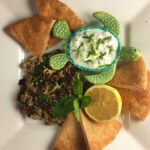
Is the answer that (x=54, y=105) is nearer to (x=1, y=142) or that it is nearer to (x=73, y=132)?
→ (x=73, y=132)

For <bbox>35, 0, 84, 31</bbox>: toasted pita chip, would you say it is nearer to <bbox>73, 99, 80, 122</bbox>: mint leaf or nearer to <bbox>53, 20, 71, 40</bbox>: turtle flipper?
<bbox>53, 20, 71, 40</bbox>: turtle flipper

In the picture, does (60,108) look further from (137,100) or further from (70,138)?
(137,100)

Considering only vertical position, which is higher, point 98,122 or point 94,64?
point 94,64

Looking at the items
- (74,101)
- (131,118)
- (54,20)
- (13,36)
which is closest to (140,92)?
(131,118)

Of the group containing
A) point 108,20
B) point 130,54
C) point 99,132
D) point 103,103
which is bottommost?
point 99,132

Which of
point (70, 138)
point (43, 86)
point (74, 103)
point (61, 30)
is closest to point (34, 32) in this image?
point (61, 30)

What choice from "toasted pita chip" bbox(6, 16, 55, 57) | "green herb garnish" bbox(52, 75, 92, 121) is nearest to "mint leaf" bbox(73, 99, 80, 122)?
"green herb garnish" bbox(52, 75, 92, 121)

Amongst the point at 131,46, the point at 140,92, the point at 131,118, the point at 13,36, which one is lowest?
the point at 131,118
